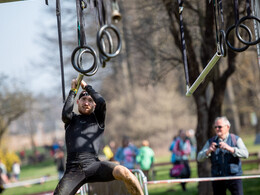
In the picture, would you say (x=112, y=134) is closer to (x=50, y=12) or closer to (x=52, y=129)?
(x=50, y=12)

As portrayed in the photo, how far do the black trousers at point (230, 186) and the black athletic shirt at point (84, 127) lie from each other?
7.93ft

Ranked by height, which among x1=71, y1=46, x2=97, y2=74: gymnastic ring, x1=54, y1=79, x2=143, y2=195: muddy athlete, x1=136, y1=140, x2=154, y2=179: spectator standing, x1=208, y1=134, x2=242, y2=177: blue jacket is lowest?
x1=136, y1=140, x2=154, y2=179: spectator standing

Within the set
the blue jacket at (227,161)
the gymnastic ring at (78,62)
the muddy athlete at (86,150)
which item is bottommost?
the blue jacket at (227,161)

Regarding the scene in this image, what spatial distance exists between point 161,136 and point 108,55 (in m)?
30.1

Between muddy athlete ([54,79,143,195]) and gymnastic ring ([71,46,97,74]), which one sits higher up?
gymnastic ring ([71,46,97,74])

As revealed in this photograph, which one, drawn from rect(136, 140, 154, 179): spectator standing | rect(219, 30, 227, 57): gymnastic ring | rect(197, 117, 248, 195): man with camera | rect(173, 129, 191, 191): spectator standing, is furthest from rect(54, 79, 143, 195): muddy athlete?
rect(136, 140, 154, 179): spectator standing

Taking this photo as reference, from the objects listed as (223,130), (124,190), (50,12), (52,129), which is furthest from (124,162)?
(52,129)

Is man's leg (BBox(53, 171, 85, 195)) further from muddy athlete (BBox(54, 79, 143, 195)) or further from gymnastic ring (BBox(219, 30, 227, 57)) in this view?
gymnastic ring (BBox(219, 30, 227, 57))

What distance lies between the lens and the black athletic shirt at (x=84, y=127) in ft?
18.7

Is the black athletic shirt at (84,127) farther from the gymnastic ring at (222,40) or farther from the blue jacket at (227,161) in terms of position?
the blue jacket at (227,161)

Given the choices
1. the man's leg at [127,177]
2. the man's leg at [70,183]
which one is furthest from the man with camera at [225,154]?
the man's leg at [70,183]

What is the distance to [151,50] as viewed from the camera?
38.7ft

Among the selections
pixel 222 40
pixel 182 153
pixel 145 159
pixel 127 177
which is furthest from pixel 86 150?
pixel 145 159

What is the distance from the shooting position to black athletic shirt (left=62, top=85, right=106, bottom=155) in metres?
5.70
